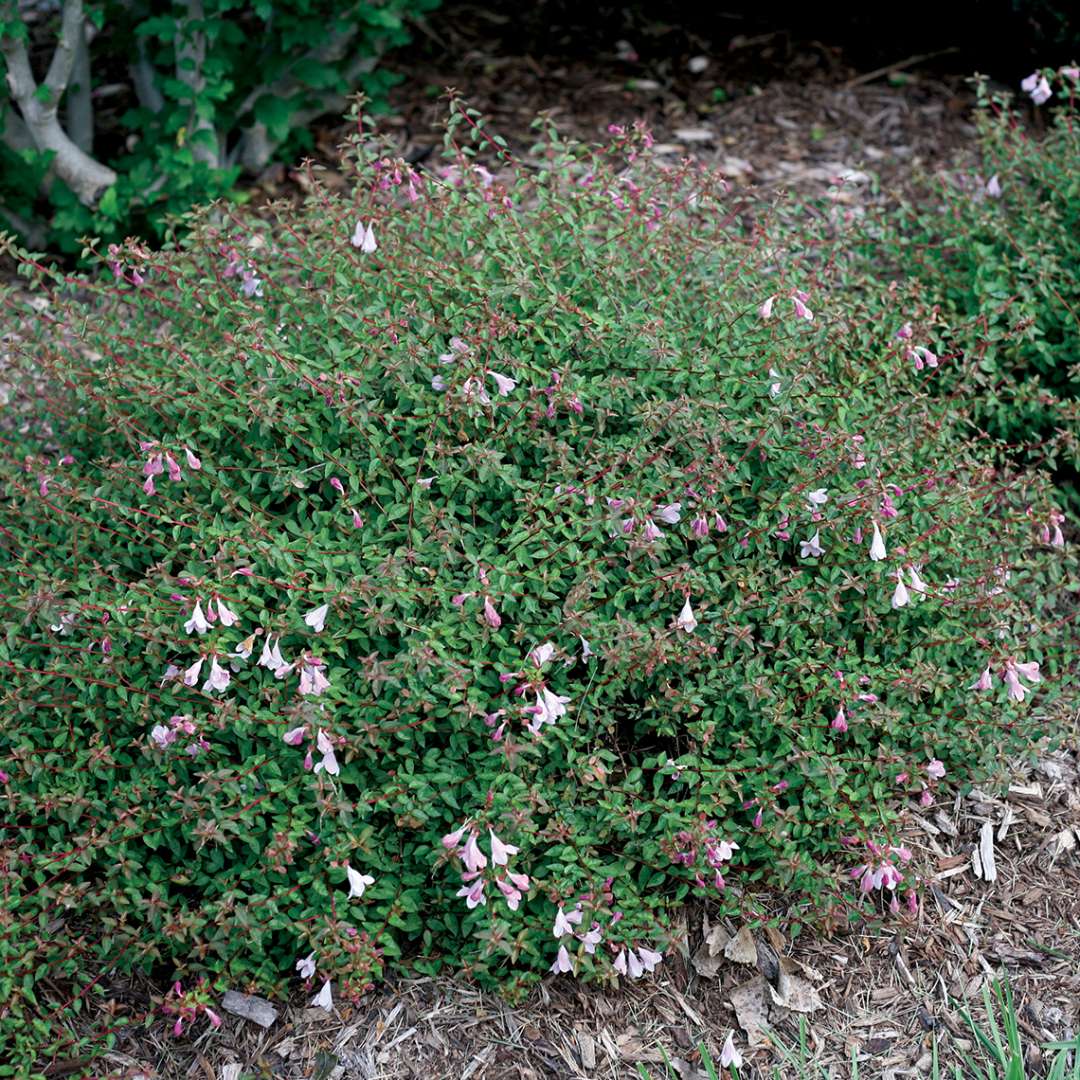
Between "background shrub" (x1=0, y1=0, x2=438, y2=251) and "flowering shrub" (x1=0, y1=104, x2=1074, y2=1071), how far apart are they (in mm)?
1363

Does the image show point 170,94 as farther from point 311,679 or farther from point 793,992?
point 793,992

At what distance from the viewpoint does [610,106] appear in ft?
18.0

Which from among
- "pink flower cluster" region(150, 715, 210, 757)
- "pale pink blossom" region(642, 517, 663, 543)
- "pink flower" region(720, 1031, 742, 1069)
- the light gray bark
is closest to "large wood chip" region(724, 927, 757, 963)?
"pink flower" region(720, 1031, 742, 1069)

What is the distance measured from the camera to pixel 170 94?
174 inches

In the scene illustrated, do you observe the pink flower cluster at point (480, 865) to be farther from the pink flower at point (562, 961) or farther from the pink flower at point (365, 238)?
the pink flower at point (365, 238)

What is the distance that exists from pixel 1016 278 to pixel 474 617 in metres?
2.26

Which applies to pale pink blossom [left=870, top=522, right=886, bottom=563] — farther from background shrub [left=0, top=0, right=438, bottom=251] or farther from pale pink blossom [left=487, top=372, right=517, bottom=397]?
background shrub [left=0, top=0, right=438, bottom=251]

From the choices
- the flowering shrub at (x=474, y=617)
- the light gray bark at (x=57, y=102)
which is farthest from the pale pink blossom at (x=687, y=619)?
the light gray bark at (x=57, y=102)

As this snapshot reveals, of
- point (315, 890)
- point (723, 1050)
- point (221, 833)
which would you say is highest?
point (221, 833)

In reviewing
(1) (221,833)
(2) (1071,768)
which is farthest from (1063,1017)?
(1) (221,833)

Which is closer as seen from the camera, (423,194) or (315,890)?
(315,890)

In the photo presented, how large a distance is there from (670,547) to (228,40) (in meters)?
2.82

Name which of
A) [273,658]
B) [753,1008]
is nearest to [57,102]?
[273,658]

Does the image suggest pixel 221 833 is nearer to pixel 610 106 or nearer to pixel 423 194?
pixel 423 194
